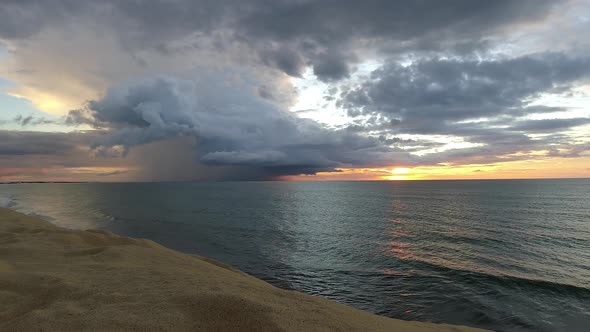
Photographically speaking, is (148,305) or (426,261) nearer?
(148,305)

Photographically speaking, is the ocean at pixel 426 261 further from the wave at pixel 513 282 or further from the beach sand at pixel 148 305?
the beach sand at pixel 148 305

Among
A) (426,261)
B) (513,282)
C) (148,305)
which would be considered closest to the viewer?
(148,305)

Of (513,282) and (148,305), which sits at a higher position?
(148,305)

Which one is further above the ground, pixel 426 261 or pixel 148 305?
pixel 148 305

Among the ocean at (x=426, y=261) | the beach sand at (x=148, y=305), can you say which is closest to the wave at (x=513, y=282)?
the ocean at (x=426, y=261)

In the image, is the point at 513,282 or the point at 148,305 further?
the point at 513,282

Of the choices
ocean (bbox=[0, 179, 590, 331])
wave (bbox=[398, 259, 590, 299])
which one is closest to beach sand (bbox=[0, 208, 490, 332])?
ocean (bbox=[0, 179, 590, 331])

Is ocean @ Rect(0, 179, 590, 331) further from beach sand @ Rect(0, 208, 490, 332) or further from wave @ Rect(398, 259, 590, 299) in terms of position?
beach sand @ Rect(0, 208, 490, 332)

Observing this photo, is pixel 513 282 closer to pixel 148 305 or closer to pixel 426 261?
pixel 426 261

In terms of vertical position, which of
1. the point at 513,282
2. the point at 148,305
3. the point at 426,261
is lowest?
the point at 426,261

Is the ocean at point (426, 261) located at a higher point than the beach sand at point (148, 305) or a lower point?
lower

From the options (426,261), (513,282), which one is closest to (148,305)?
(513,282)

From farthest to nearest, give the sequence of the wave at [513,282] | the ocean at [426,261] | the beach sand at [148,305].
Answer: the wave at [513,282]
the ocean at [426,261]
the beach sand at [148,305]

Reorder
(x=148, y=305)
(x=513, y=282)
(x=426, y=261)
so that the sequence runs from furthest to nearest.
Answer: (x=426, y=261)
(x=513, y=282)
(x=148, y=305)
